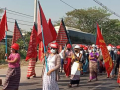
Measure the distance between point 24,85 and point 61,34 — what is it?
9.75 feet

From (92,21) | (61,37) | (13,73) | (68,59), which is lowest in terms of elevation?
(13,73)

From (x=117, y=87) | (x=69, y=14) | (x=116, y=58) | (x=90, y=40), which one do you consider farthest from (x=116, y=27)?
(x=117, y=87)

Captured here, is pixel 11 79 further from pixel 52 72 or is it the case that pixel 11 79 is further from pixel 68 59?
pixel 68 59

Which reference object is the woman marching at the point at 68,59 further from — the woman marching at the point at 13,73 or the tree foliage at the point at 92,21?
the tree foliage at the point at 92,21

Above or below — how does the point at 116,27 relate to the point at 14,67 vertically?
above

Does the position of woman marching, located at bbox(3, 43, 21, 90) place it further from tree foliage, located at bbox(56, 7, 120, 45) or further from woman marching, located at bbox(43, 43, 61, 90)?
tree foliage, located at bbox(56, 7, 120, 45)

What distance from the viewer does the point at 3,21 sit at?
8.76 meters

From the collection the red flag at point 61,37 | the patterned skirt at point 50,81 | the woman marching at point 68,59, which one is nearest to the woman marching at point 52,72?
the patterned skirt at point 50,81

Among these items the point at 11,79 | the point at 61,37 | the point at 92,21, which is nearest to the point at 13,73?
the point at 11,79

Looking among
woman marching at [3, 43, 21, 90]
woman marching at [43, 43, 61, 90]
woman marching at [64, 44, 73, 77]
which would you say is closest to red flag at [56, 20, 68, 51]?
woman marching at [64, 44, 73, 77]

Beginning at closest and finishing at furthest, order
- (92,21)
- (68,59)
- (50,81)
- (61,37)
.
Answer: (50,81) → (61,37) → (68,59) → (92,21)

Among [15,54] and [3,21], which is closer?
[15,54]

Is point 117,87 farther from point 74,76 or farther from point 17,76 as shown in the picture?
point 17,76

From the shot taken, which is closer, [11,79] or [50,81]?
[50,81]
